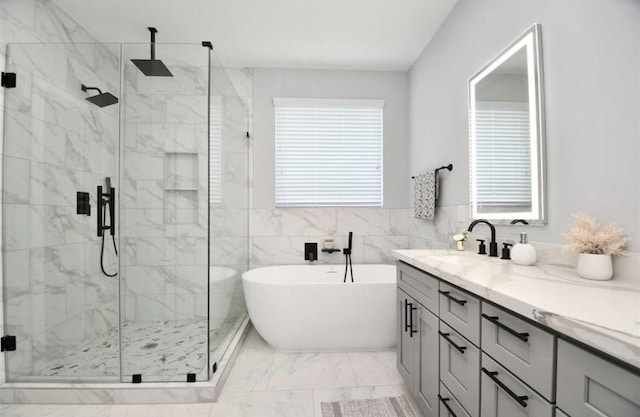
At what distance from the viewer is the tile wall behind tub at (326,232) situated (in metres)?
3.24

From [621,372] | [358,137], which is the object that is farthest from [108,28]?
[621,372]

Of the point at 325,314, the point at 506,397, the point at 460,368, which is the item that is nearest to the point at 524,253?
the point at 460,368

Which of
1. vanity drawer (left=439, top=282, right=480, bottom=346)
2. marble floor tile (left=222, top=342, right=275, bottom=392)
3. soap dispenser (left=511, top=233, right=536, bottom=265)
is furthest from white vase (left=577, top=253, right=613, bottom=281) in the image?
marble floor tile (left=222, top=342, right=275, bottom=392)

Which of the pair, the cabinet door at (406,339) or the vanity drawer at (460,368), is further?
the cabinet door at (406,339)

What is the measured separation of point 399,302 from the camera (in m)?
1.94

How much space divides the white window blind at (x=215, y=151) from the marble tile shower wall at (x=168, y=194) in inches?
2.0

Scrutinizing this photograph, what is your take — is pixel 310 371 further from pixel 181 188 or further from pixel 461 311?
pixel 181 188

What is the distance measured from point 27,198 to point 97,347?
3.45 feet

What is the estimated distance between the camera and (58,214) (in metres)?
2.01

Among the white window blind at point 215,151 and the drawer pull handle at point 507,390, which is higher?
the white window blind at point 215,151

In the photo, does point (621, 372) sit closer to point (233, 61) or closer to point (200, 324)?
point (200, 324)

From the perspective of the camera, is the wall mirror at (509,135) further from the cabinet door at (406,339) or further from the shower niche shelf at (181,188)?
the shower niche shelf at (181,188)

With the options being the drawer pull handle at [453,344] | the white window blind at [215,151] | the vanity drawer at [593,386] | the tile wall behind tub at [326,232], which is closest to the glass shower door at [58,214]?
the white window blind at [215,151]

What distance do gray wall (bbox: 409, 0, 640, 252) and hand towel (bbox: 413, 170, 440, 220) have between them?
84 cm
